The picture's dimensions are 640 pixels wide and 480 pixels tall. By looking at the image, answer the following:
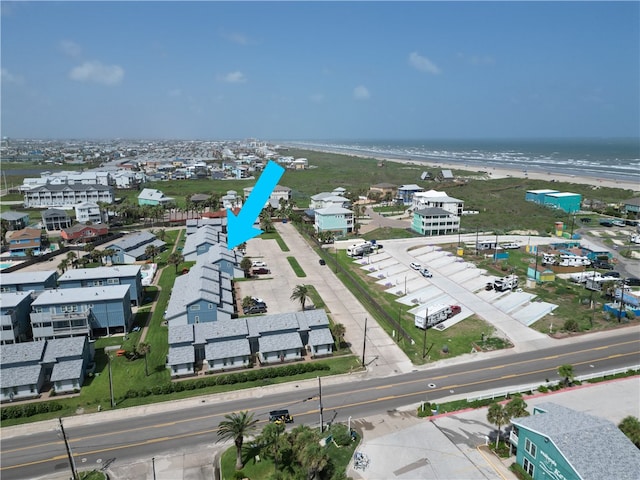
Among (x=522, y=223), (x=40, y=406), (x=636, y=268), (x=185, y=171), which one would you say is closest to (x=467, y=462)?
(x=40, y=406)

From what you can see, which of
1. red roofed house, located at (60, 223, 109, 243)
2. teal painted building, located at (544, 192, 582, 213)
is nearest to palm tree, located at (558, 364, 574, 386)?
red roofed house, located at (60, 223, 109, 243)

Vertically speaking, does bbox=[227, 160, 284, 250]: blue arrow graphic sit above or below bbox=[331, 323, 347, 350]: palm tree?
above

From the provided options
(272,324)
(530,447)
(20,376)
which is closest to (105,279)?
(20,376)

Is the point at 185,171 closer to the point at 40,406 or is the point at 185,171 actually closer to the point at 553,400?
the point at 40,406

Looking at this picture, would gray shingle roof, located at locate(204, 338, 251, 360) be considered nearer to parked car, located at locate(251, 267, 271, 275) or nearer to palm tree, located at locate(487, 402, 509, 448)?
palm tree, located at locate(487, 402, 509, 448)

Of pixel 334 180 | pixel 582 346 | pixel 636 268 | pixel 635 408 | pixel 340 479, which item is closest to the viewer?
pixel 340 479

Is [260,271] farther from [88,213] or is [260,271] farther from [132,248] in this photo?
[88,213]

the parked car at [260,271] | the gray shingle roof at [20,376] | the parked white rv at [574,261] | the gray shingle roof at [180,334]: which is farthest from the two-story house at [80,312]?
the parked white rv at [574,261]
